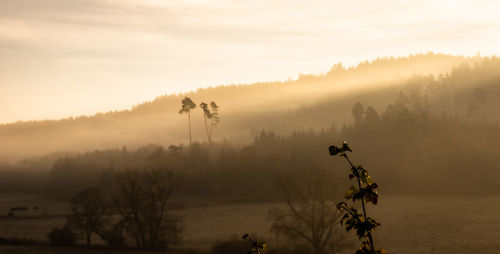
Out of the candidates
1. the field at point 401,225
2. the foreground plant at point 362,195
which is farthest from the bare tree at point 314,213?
the foreground plant at point 362,195

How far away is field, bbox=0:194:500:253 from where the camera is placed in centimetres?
6276

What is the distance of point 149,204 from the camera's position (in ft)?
229

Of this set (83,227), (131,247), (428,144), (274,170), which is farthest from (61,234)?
(428,144)

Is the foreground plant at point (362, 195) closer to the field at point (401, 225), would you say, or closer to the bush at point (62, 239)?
the field at point (401, 225)

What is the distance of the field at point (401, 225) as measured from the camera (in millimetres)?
62759

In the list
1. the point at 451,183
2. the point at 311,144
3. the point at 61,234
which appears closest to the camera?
the point at 61,234

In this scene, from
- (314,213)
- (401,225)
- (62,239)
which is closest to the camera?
(314,213)

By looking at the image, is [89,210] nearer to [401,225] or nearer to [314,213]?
[314,213]

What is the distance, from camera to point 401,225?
76125mm

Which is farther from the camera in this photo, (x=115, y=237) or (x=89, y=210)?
(x=89, y=210)

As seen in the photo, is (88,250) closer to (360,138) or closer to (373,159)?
(373,159)

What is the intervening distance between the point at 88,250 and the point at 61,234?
6.68 meters

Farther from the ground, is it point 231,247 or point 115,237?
point 115,237

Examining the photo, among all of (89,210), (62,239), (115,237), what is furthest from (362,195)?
(62,239)
